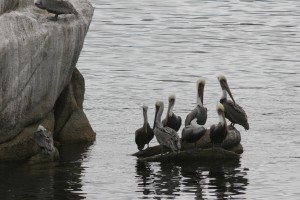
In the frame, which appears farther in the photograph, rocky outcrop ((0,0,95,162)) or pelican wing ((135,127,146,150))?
pelican wing ((135,127,146,150))

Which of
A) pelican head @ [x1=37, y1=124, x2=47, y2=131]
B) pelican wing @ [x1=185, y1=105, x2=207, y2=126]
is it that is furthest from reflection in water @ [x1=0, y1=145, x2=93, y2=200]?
pelican wing @ [x1=185, y1=105, x2=207, y2=126]

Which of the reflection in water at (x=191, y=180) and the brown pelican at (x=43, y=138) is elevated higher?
the brown pelican at (x=43, y=138)

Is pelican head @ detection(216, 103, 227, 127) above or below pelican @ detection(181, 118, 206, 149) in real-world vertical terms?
above

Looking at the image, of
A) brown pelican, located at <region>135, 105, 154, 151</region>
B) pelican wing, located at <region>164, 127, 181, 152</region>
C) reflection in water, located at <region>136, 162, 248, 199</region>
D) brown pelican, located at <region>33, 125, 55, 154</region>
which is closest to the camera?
reflection in water, located at <region>136, 162, 248, 199</region>

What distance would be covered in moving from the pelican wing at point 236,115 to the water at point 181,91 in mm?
683

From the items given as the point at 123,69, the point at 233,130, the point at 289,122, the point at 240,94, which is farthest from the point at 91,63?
the point at 233,130

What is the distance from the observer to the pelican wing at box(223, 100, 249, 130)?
3200cm

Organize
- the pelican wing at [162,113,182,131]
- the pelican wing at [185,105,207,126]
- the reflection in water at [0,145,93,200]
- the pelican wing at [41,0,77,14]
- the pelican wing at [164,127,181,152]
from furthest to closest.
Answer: the pelican wing at [185,105,207,126]
the pelican wing at [162,113,182,131]
the pelican wing at [41,0,77,14]
the pelican wing at [164,127,181,152]
the reflection in water at [0,145,93,200]

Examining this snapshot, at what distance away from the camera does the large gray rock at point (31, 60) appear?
95.2 ft

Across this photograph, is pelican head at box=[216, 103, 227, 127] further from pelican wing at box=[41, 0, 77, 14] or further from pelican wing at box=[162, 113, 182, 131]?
pelican wing at box=[41, 0, 77, 14]

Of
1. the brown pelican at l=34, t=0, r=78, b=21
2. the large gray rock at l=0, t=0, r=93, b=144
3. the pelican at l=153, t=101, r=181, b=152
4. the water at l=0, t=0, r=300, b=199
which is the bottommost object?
the water at l=0, t=0, r=300, b=199

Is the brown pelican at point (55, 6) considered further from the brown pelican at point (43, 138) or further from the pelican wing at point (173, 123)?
the pelican wing at point (173, 123)

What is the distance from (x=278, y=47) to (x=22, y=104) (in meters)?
22.8

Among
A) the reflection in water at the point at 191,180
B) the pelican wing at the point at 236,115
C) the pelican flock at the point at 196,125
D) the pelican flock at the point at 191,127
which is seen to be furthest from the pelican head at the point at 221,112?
the reflection in water at the point at 191,180
